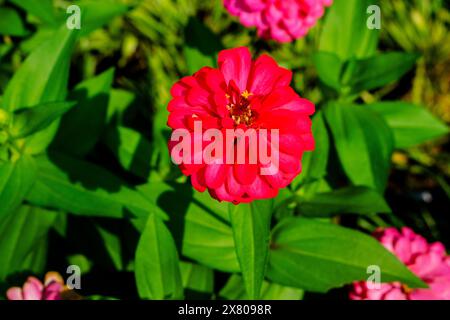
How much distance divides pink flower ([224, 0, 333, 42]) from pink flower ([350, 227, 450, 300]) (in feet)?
1.75

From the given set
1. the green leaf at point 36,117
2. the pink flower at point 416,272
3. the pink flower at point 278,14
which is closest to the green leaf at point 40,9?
the green leaf at point 36,117

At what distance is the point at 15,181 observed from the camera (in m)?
1.03

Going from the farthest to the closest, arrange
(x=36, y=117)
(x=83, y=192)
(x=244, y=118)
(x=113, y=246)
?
1. (x=113, y=246)
2. (x=83, y=192)
3. (x=36, y=117)
4. (x=244, y=118)

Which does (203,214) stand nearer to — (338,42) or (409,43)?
(338,42)

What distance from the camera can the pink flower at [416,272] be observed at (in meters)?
1.10

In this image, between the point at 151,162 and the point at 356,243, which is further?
the point at 151,162

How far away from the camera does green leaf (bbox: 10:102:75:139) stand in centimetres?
94

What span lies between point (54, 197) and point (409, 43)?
4.49ft

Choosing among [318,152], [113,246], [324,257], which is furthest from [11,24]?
[324,257]

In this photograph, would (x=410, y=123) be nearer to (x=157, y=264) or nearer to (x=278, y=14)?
(x=278, y=14)

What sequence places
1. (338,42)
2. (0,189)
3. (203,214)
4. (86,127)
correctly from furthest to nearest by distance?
(338,42), (86,127), (203,214), (0,189)

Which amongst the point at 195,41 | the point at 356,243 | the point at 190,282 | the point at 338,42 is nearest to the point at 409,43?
the point at 338,42

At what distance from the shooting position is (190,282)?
122 cm

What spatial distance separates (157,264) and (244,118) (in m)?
0.37
